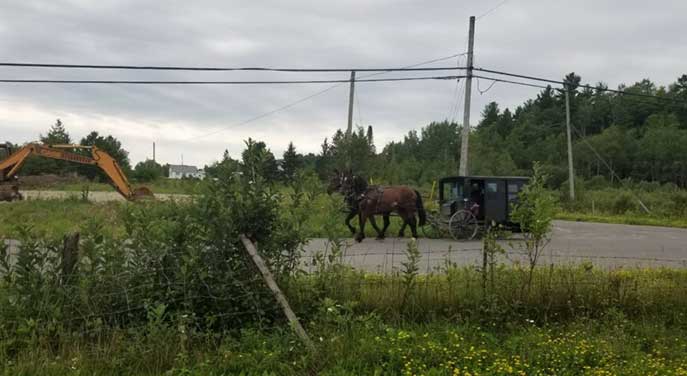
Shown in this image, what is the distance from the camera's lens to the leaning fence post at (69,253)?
15.6 ft

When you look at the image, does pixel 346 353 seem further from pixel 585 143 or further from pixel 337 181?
pixel 585 143

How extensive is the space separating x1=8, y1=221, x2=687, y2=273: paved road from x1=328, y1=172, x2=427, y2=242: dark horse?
67cm

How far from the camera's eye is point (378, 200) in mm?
14648

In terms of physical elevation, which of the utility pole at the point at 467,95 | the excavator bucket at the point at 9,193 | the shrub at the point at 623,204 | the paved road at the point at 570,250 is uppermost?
the utility pole at the point at 467,95

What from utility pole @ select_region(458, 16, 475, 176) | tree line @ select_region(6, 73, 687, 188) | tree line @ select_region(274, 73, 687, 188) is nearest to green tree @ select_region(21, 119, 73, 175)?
tree line @ select_region(6, 73, 687, 188)

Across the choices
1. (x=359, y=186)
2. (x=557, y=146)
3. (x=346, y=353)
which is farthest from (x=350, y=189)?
(x=557, y=146)

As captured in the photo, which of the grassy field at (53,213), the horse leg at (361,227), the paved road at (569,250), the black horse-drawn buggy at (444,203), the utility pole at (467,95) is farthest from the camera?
the utility pole at (467,95)

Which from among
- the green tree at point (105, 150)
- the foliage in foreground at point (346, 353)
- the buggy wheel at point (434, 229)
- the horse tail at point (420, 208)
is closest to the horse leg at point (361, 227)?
the horse tail at point (420, 208)

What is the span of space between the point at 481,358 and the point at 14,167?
2387cm

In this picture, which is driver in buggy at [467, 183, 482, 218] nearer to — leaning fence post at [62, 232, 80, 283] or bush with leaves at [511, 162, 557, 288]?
bush with leaves at [511, 162, 557, 288]

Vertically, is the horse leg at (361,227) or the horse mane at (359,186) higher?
the horse mane at (359,186)

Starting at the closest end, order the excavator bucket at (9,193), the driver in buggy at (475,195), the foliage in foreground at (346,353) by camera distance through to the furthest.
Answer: the foliage in foreground at (346,353) → the driver in buggy at (475,195) → the excavator bucket at (9,193)

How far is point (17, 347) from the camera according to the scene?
14.5 ft

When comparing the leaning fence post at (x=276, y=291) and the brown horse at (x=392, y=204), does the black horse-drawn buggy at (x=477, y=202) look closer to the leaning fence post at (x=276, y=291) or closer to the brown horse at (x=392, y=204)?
the brown horse at (x=392, y=204)
